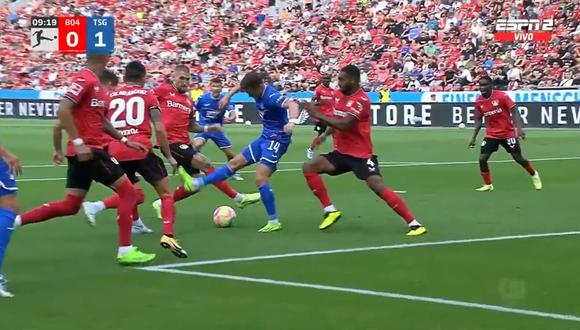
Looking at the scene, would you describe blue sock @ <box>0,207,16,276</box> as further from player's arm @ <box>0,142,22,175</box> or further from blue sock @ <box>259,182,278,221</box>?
blue sock @ <box>259,182,278,221</box>

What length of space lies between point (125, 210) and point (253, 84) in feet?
11.7

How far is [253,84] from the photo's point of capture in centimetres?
1374

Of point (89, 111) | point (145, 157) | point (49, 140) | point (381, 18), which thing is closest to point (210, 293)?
point (89, 111)

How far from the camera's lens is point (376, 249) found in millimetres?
11844

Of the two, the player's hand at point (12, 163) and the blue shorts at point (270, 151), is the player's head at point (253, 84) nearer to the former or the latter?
the blue shorts at point (270, 151)

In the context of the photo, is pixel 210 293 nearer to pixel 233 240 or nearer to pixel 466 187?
pixel 233 240

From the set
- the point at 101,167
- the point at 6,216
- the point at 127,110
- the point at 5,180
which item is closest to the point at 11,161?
the point at 5,180

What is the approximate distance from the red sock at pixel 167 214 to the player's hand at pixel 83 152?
1.44 m

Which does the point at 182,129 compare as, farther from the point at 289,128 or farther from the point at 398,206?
the point at 398,206

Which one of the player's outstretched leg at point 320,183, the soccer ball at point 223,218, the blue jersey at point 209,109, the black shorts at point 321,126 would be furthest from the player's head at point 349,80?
the blue jersey at point 209,109

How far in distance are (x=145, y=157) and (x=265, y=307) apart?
3999 millimetres

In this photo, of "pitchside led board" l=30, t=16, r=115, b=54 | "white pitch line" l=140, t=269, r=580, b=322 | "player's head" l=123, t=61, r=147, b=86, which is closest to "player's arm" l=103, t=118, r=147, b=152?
"player's head" l=123, t=61, r=147, b=86

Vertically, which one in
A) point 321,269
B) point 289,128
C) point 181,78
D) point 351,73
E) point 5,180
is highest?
point 351,73

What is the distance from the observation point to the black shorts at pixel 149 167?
12.1 metres
